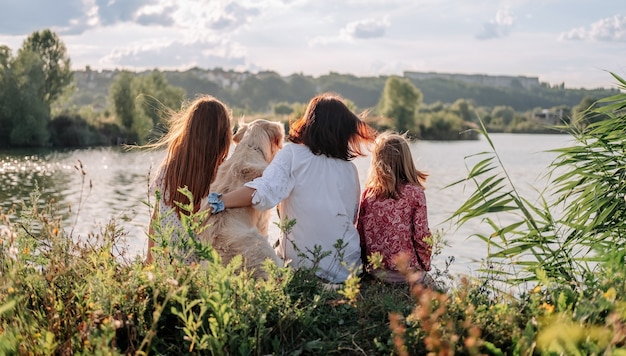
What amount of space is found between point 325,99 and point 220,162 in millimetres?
1035

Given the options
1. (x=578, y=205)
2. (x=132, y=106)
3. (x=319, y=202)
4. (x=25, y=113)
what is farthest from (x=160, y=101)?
(x=132, y=106)

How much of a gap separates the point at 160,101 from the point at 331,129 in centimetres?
1714

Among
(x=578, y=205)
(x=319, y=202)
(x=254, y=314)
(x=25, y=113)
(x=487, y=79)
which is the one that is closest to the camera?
(x=254, y=314)

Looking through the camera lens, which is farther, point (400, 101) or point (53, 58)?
point (400, 101)

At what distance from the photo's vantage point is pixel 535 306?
314cm

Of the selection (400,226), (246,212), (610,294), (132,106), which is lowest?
(132,106)

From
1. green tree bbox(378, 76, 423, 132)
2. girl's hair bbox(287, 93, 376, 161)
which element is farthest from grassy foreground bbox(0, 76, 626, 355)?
green tree bbox(378, 76, 423, 132)

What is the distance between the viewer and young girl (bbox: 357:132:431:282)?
537 cm

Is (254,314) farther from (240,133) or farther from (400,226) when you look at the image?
(240,133)

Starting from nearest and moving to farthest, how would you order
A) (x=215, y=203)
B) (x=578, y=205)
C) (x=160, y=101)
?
(x=215, y=203) < (x=578, y=205) < (x=160, y=101)

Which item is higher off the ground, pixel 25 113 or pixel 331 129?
pixel 331 129

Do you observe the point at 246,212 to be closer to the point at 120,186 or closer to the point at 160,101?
the point at 160,101

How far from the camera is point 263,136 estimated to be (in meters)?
5.54

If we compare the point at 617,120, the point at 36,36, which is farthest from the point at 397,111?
the point at 617,120
